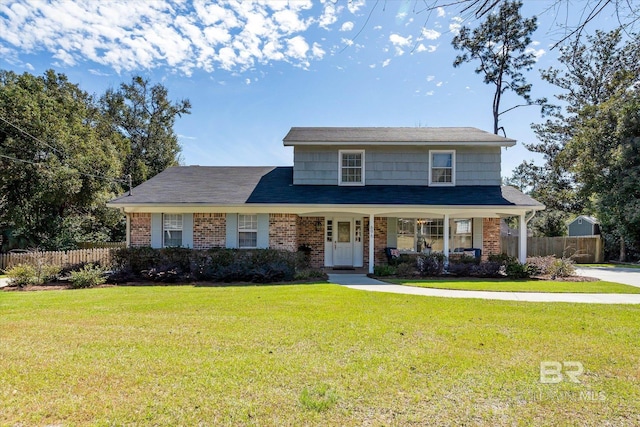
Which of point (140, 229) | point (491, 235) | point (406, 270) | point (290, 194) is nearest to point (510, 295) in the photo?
point (406, 270)

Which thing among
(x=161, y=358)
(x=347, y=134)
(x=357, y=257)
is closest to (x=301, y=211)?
(x=357, y=257)

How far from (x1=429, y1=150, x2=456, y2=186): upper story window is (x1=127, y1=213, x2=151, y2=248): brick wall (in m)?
11.2

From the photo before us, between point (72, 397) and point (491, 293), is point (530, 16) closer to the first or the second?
point (72, 397)

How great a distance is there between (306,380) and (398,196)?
413 inches

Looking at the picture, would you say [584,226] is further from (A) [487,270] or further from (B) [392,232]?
(B) [392,232]

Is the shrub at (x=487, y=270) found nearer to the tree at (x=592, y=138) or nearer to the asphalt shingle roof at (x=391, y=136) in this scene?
the asphalt shingle roof at (x=391, y=136)

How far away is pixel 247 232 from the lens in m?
13.4

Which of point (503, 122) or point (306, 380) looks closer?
point (306, 380)

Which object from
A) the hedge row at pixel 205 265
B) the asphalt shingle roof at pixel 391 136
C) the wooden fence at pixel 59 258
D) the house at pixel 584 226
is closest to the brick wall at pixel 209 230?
the hedge row at pixel 205 265

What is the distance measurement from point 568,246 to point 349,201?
1567 centimetres

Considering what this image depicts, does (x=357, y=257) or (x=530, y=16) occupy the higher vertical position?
(x=530, y=16)

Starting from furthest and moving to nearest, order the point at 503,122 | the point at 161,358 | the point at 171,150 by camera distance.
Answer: the point at 171,150
the point at 503,122
the point at 161,358

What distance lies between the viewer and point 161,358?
4.09 metres

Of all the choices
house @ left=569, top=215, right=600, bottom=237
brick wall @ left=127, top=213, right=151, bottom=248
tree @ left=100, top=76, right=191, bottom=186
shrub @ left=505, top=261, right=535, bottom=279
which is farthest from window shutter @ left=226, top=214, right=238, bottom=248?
house @ left=569, top=215, right=600, bottom=237
